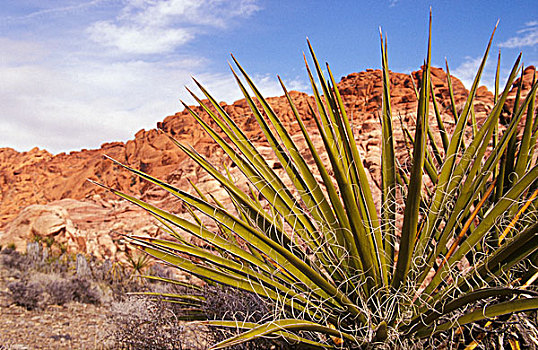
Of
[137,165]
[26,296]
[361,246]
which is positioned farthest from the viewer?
[137,165]

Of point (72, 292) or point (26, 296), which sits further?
point (72, 292)

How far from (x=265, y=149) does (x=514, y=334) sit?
12055 millimetres

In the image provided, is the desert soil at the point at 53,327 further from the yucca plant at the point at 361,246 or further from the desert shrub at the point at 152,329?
the yucca plant at the point at 361,246

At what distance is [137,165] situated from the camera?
29.4 m

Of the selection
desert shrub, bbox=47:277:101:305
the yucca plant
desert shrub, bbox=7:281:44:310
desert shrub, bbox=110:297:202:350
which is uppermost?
→ the yucca plant

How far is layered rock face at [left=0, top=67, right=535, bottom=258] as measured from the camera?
38.7 feet

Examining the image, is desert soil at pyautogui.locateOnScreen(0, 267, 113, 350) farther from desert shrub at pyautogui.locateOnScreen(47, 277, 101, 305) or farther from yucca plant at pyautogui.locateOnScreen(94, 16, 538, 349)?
yucca plant at pyautogui.locateOnScreen(94, 16, 538, 349)

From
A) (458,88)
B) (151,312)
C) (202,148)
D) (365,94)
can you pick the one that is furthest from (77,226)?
(458,88)

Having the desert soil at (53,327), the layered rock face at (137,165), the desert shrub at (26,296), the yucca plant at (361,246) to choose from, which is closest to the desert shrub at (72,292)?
the desert soil at (53,327)

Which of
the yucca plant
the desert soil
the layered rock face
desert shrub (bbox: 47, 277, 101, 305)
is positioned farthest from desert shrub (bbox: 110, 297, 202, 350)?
desert shrub (bbox: 47, 277, 101, 305)

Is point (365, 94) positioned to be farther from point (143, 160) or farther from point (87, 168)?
point (87, 168)

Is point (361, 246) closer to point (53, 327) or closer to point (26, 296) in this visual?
point (53, 327)

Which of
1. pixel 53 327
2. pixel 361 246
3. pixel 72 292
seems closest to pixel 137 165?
pixel 72 292

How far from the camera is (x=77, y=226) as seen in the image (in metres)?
13.0
